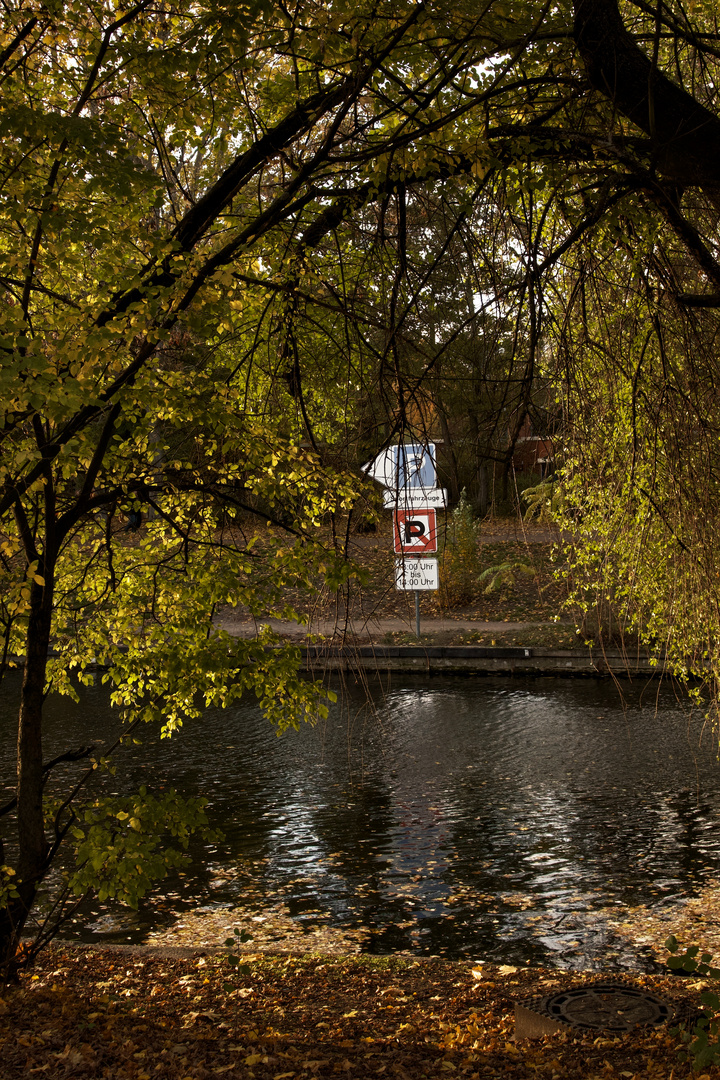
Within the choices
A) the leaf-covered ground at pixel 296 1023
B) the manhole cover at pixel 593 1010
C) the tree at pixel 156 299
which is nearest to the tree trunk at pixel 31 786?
the tree at pixel 156 299

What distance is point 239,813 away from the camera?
10.0 metres

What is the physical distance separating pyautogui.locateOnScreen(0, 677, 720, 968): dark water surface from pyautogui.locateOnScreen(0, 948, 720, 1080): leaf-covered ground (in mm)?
1016

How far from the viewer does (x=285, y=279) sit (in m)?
5.71

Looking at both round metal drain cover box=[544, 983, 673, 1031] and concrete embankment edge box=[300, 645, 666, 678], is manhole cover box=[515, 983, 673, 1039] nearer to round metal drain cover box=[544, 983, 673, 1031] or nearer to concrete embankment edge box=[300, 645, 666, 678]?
round metal drain cover box=[544, 983, 673, 1031]

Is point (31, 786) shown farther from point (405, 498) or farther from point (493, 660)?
point (493, 660)

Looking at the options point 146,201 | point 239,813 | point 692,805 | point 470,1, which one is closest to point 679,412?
point 470,1

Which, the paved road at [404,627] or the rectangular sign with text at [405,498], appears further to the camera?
the paved road at [404,627]

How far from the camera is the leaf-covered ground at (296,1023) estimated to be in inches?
159

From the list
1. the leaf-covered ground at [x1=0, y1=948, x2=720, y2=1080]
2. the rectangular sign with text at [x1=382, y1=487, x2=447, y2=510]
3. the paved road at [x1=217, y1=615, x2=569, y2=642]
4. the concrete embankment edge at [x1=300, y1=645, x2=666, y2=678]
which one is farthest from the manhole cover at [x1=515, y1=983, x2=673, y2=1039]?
the paved road at [x1=217, y1=615, x2=569, y2=642]

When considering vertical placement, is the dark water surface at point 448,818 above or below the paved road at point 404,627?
below

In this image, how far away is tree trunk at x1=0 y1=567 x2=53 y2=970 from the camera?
5.21 m

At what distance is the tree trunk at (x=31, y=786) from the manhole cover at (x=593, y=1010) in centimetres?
269

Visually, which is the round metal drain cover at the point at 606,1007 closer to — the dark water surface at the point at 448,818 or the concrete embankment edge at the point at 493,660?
the dark water surface at the point at 448,818

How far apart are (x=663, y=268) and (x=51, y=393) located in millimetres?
3353
